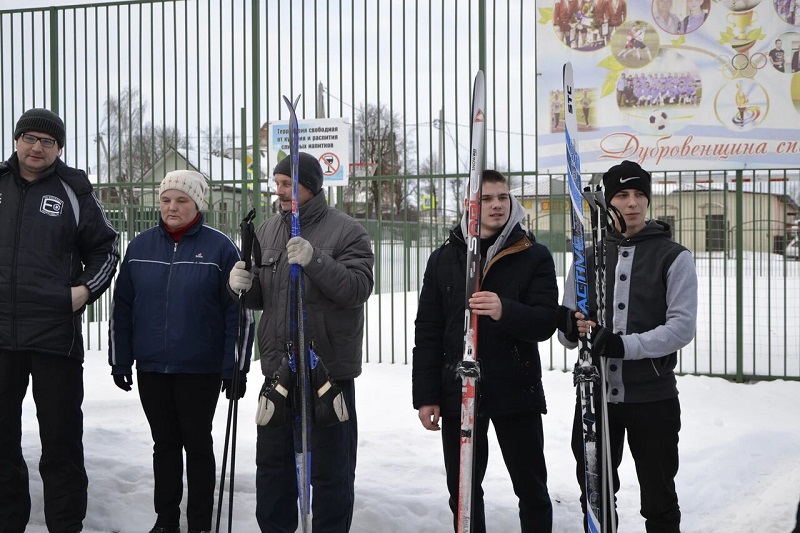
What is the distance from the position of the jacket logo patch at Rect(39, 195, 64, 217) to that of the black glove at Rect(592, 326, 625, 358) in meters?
2.22

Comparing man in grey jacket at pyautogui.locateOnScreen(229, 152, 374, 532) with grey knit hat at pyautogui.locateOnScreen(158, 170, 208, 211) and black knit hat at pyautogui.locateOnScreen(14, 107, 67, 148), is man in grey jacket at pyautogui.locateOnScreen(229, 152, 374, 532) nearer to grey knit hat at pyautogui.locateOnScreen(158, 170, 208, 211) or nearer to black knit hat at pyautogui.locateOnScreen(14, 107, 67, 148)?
grey knit hat at pyautogui.locateOnScreen(158, 170, 208, 211)

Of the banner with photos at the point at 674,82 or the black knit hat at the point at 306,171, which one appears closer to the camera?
the black knit hat at the point at 306,171

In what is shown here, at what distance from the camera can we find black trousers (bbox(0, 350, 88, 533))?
3.30 meters

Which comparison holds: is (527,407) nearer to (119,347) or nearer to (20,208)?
(119,347)

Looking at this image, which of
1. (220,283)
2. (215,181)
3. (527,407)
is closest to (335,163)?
(215,181)

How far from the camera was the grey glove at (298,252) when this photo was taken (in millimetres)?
2764

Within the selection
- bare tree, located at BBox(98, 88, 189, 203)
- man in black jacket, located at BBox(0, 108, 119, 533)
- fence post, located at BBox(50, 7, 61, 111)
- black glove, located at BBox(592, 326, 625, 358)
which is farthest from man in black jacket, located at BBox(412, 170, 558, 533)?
fence post, located at BBox(50, 7, 61, 111)

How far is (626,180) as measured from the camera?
2836 mm

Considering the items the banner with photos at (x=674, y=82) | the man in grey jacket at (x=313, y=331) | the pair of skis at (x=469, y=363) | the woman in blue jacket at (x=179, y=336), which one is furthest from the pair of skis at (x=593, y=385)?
the banner with photos at (x=674, y=82)

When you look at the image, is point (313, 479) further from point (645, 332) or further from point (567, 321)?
point (645, 332)

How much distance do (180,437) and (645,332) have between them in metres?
1.98

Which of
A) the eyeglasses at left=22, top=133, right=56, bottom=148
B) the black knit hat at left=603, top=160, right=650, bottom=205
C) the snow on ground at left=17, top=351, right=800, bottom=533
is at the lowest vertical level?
the snow on ground at left=17, top=351, right=800, bottom=533

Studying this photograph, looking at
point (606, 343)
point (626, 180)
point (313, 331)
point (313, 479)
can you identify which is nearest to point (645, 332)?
point (606, 343)

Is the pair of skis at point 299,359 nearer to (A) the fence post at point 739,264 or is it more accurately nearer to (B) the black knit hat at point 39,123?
(B) the black knit hat at point 39,123
